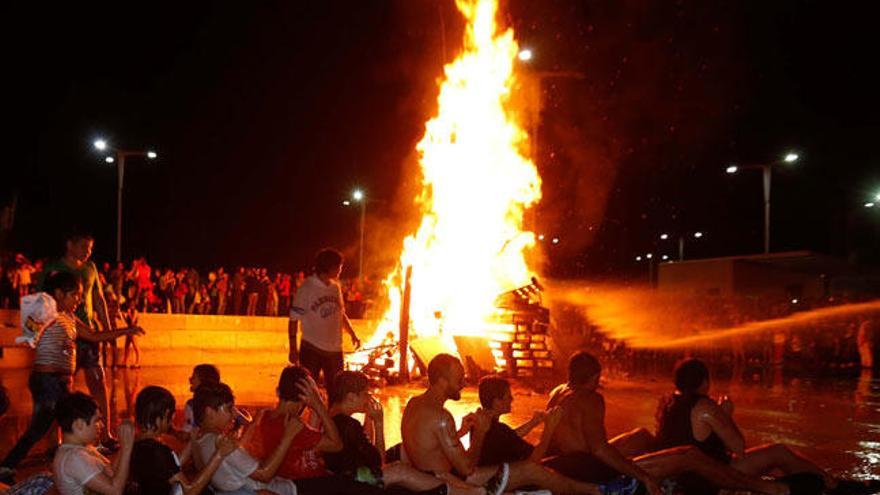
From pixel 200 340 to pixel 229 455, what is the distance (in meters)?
16.0

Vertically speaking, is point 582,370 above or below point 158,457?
above

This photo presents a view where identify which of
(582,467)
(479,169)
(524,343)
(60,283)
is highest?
(479,169)

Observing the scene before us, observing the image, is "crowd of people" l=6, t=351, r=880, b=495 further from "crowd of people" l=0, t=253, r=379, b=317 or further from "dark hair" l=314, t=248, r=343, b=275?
"crowd of people" l=0, t=253, r=379, b=317

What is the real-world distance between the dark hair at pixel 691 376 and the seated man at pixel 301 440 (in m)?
2.29

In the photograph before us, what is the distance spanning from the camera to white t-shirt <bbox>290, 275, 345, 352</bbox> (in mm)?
8562

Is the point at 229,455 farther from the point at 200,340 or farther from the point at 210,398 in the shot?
the point at 200,340

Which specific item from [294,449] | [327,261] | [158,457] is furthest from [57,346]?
[158,457]

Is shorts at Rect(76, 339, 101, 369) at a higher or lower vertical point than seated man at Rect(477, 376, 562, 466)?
higher

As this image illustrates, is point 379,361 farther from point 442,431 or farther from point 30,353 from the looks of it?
point 442,431

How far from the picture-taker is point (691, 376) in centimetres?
642

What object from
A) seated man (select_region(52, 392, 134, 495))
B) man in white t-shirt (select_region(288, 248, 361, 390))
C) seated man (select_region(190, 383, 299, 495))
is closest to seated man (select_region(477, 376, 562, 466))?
seated man (select_region(190, 383, 299, 495))

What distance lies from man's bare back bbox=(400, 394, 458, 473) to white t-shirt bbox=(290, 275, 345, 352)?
107 inches

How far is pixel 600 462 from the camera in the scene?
6.38 meters

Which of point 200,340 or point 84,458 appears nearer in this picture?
point 84,458
